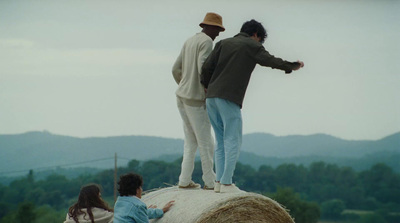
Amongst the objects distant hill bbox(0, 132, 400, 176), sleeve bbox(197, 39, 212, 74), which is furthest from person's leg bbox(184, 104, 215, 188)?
distant hill bbox(0, 132, 400, 176)

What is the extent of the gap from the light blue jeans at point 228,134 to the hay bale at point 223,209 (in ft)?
0.70

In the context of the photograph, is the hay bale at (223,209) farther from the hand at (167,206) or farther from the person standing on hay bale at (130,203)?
the person standing on hay bale at (130,203)

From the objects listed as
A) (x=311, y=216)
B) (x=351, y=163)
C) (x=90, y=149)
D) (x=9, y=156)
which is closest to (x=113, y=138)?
(x=90, y=149)

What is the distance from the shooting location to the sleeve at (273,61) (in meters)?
7.77

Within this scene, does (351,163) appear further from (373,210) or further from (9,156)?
(9,156)

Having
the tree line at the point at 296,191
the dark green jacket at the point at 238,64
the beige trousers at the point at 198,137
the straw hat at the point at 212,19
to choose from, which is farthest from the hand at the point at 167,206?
the tree line at the point at 296,191

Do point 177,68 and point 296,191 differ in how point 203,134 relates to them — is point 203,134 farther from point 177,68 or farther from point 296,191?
point 296,191

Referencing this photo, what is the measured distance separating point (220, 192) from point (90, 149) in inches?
3041

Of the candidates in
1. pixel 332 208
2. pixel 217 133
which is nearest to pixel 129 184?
pixel 217 133

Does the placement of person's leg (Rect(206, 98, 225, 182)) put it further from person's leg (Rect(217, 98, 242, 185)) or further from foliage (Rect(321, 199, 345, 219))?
foliage (Rect(321, 199, 345, 219))

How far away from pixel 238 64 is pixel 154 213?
Answer: 69.3 inches

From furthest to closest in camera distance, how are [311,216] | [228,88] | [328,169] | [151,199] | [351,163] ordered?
[351,163] → [328,169] → [311,216] → [151,199] → [228,88]

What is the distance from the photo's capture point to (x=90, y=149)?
84375mm

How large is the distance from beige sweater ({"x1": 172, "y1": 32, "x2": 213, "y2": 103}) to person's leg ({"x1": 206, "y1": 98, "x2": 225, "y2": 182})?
1.37 ft
